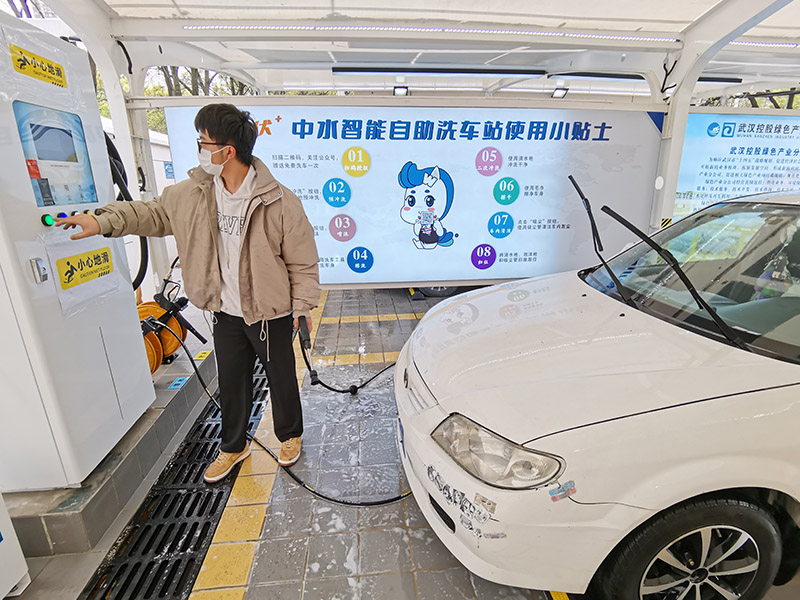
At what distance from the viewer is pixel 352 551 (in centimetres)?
207

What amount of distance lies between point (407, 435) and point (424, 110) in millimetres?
3269

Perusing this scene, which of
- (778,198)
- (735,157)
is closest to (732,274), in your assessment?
(778,198)

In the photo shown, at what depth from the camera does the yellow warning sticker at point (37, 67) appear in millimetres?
1791

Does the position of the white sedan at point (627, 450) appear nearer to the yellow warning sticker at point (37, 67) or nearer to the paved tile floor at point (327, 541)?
the paved tile floor at point (327, 541)

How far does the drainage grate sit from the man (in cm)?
87

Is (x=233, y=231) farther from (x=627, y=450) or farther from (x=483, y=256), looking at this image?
(x=483, y=256)

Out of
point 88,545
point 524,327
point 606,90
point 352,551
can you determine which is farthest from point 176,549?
point 606,90

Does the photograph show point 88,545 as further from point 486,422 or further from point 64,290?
point 486,422

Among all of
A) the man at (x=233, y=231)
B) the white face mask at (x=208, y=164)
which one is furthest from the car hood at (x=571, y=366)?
the white face mask at (x=208, y=164)

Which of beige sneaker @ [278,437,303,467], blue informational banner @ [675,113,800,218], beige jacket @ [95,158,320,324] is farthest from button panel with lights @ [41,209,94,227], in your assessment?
blue informational banner @ [675,113,800,218]

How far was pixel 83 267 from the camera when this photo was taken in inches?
84.7

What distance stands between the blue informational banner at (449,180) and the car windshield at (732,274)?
1977mm

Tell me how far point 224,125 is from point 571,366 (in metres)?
1.94

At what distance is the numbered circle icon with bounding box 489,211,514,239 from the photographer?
178 inches
